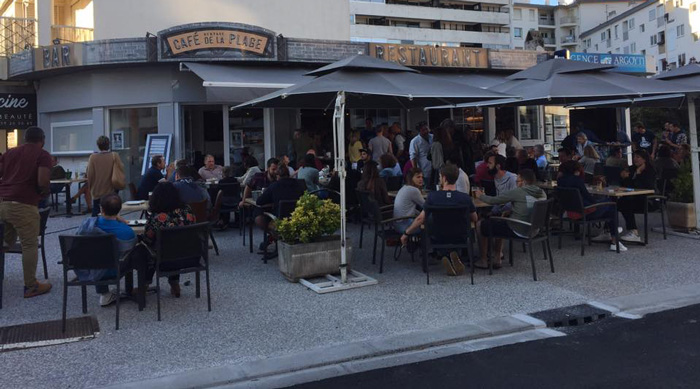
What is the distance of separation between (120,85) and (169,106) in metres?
1.29

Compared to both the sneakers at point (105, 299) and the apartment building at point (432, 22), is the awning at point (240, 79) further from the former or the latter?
the apartment building at point (432, 22)

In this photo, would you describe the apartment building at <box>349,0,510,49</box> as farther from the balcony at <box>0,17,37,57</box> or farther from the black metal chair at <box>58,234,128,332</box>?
the black metal chair at <box>58,234,128,332</box>

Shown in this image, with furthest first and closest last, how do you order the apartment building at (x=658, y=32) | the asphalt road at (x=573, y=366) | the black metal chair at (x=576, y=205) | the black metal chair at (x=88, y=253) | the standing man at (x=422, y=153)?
1. the apartment building at (x=658, y=32)
2. the standing man at (x=422, y=153)
3. the black metal chair at (x=576, y=205)
4. the black metal chair at (x=88, y=253)
5. the asphalt road at (x=573, y=366)

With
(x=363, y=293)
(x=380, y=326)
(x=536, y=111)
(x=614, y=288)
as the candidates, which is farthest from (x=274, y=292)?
(x=536, y=111)

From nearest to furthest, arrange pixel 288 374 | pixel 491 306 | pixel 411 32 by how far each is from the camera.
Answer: pixel 288 374
pixel 491 306
pixel 411 32

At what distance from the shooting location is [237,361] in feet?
14.4

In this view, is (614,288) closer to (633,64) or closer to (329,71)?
(329,71)

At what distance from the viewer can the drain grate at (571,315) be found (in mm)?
5145

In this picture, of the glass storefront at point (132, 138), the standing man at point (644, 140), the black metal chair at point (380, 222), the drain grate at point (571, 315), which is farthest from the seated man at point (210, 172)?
the standing man at point (644, 140)

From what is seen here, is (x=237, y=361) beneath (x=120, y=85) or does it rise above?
beneath

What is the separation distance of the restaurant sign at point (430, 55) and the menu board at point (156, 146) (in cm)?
516

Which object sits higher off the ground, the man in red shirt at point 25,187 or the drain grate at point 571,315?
the man in red shirt at point 25,187

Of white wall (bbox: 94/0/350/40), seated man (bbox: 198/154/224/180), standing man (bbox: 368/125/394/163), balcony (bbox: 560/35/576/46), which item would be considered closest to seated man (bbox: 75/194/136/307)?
seated man (bbox: 198/154/224/180)

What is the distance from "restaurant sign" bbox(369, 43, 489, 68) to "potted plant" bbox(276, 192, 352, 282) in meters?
7.79
